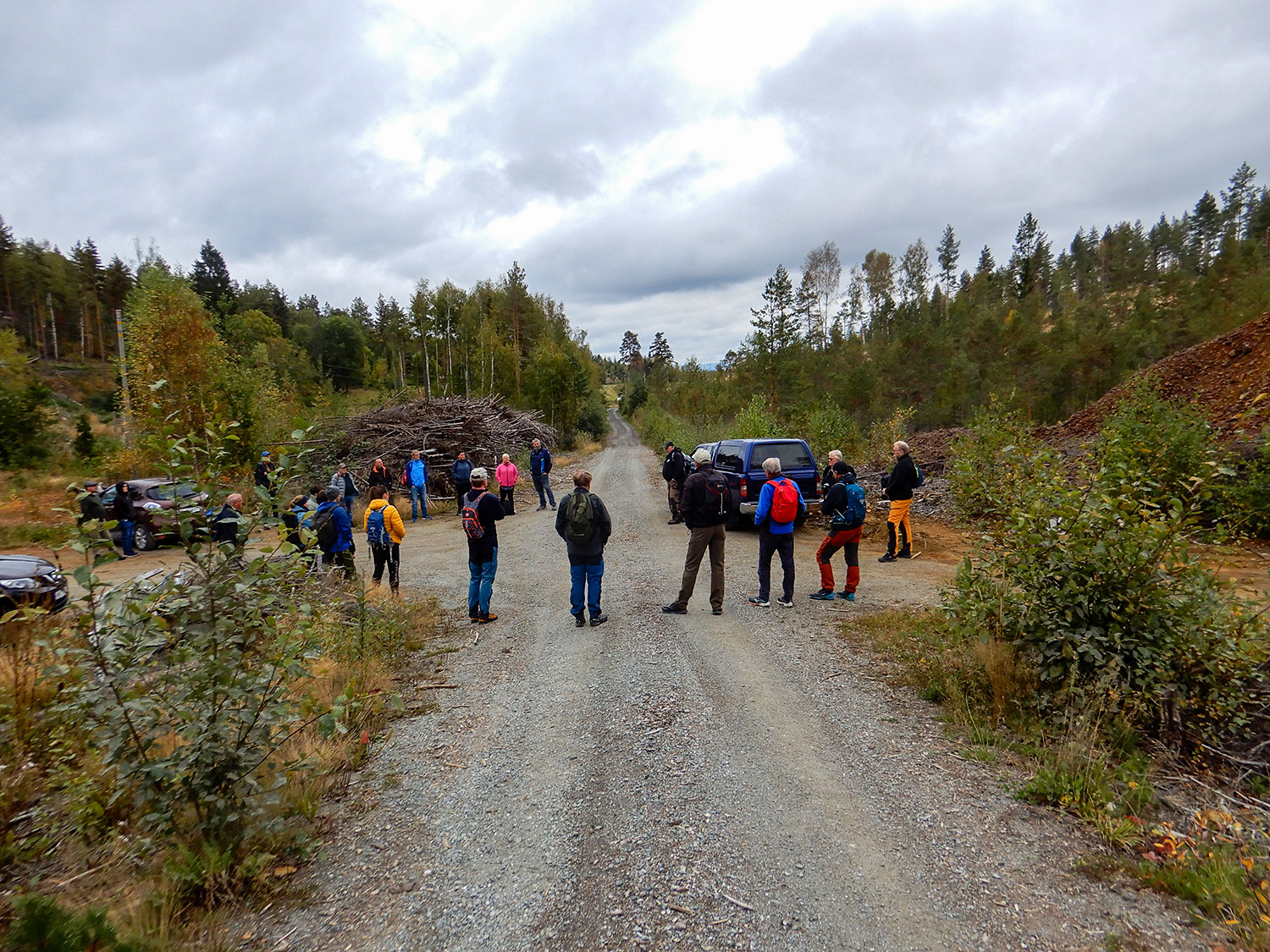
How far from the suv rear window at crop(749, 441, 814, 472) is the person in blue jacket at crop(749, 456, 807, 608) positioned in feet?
14.0

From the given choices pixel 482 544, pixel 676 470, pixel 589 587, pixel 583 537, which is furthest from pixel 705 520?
pixel 676 470

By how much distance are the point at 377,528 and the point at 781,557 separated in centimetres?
557

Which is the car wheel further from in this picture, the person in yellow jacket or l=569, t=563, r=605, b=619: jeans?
l=569, t=563, r=605, b=619: jeans

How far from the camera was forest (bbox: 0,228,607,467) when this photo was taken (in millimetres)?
19750

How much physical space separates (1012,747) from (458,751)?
385 cm

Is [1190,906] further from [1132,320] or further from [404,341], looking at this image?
[404,341]

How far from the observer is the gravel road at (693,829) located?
2.62 metres

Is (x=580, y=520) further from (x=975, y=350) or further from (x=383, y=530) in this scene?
(x=975, y=350)

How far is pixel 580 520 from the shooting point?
6.75 m

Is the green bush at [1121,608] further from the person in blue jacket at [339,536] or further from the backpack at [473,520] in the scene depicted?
the person in blue jacket at [339,536]

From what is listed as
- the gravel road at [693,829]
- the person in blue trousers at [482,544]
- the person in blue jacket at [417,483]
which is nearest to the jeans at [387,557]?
the person in blue trousers at [482,544]

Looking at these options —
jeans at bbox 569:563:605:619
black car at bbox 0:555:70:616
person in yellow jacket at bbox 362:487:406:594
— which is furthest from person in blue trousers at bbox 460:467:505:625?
Result: black car at bbox 0:555:70:616

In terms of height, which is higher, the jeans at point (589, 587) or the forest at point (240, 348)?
the forest at point (240, 348)

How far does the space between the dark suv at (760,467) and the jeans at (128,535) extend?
41.7ft
